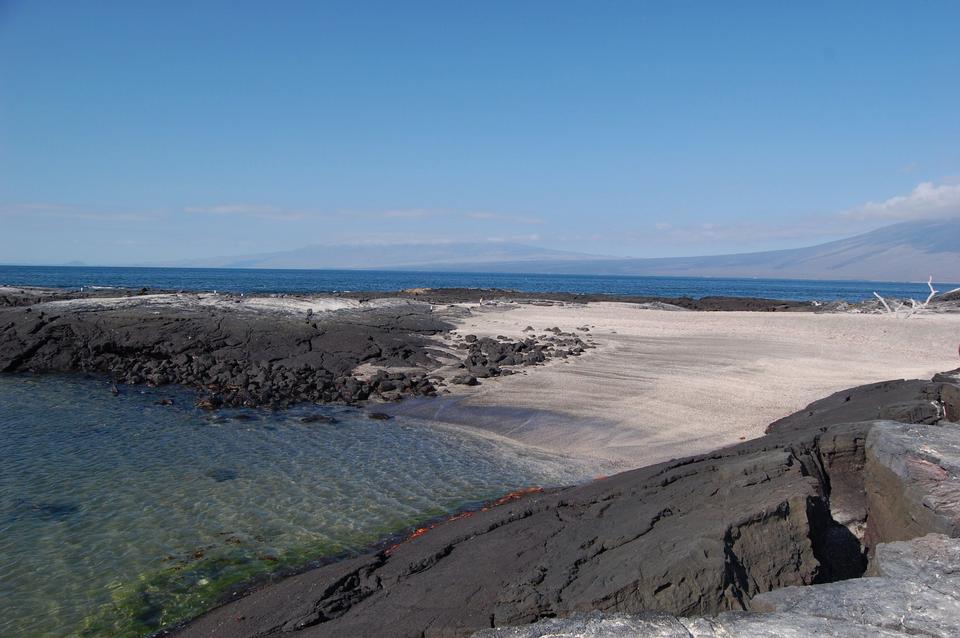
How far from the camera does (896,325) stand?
2573 cm

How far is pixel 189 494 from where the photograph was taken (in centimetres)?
897

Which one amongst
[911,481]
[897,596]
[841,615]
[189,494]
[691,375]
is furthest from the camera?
[691,375]

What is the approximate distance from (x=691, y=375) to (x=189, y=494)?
12.4m

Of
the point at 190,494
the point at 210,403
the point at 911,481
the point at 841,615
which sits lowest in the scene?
the point at 190,494

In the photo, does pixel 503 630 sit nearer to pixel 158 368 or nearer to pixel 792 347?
pixel 158 368

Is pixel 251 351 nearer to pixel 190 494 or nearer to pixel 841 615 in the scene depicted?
pixel 190 494

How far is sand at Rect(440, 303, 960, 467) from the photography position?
39.7 feet

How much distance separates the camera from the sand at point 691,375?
39.7ft

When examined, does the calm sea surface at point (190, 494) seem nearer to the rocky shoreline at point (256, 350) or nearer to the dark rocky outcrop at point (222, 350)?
the dark rocky outcrop at point (222, 350)

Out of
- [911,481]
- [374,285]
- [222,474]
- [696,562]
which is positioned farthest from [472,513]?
[374,285]

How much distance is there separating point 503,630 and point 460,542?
2.04m

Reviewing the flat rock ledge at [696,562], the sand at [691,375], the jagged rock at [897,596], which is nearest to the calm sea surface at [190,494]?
the flat rock ledge at [696,562]

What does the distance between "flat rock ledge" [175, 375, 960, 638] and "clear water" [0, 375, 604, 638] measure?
112 centimetres

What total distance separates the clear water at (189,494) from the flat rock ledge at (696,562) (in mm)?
1115
